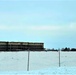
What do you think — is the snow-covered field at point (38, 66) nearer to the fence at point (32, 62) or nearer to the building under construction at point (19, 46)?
the fence at point (32, 62)

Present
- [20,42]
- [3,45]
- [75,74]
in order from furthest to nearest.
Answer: [20,42] < [3,45] < [75,74]

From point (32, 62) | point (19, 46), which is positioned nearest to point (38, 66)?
point (32, 62)

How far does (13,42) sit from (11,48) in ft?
14.2

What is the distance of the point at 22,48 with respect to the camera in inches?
4345

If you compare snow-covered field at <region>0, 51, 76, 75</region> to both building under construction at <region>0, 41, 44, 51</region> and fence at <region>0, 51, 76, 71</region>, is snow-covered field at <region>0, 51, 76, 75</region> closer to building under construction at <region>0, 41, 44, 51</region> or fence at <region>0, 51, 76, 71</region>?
fence at <region>0, 51, 76, 71</region>

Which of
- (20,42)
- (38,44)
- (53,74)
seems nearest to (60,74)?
(53,74)

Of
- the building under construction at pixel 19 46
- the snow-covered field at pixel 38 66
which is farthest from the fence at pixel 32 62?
the building under construction at pixel 19 46

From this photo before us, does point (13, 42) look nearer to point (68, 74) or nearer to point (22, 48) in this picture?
point (22, 48)

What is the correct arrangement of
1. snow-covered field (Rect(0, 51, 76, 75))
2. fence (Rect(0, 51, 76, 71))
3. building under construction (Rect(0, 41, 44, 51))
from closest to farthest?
1. snow-covered field (Rect(0, 51, 76, 75))
2. fence (Rect(0, 51, 76, 71))
3. building under construction (Rect(0, 41, 44, 51))

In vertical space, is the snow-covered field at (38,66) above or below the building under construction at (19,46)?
below

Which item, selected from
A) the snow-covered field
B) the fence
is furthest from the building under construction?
the snow-covered field

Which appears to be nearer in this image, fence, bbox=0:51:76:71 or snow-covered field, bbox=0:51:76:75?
snow-covered field, bbox=0:51:76:75

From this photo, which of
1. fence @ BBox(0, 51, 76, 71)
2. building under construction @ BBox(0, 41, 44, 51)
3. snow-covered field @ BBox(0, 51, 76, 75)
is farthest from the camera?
building under construction @ BBox(0, 41, 44, 51)

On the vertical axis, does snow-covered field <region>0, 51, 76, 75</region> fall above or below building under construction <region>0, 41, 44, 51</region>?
below
